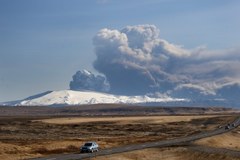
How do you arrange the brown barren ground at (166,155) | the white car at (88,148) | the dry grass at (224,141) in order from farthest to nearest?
the dry grass at (224,141)
the white car at (88,148)
the brown barren ground at (166,155)

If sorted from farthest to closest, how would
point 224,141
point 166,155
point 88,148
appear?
1. point 224,141
2. point 88,148
3. point 166,155

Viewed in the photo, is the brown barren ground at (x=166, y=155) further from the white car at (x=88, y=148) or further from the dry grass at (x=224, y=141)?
the dry grass at (x=224, y=141)

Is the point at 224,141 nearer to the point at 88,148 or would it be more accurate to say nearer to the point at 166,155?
the point at 166,155

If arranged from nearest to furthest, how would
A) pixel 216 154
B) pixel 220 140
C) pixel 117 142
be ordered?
pixel 216 154, pixel 117 142, pixel 220 140

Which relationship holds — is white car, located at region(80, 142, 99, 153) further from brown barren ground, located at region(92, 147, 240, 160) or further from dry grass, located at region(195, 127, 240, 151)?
dry grass, located at region(195, 127, 240, 151)

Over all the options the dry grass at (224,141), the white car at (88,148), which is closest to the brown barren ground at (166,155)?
the white car at (88,148)

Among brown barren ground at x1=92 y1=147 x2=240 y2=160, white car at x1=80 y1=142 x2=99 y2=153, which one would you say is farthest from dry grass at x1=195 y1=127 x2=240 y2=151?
white car at x1=80 y1=142 x2=99 y2=153

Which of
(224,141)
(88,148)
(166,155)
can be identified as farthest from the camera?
(224,141)

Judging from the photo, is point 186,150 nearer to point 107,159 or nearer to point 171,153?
point 171,153

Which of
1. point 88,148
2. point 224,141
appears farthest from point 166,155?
point 224,141

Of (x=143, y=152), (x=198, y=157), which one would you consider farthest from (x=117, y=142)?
(x=198, y=157)

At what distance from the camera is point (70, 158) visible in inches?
3231

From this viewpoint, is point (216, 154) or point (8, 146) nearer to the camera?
point (216, 154)

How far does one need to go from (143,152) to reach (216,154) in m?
14.3
